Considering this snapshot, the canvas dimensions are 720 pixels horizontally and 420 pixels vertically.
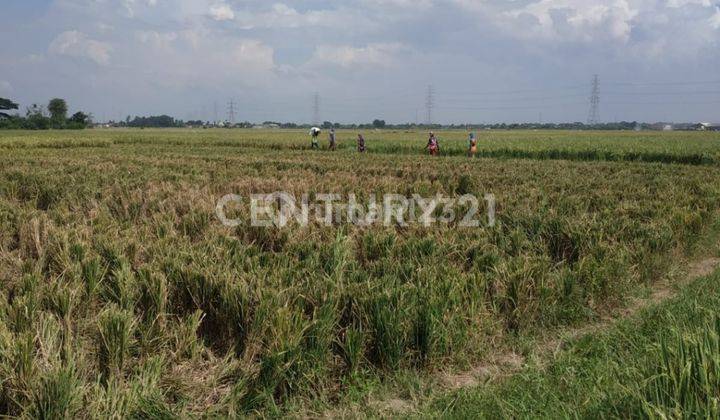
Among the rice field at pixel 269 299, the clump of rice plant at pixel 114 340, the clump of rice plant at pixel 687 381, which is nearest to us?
the clump of rice plant at pixel 687 381

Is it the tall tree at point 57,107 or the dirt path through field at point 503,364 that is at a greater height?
the tall tree at point 57,107

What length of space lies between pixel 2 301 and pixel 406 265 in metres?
3.38

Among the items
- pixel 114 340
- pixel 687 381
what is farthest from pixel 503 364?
pixel 114 340

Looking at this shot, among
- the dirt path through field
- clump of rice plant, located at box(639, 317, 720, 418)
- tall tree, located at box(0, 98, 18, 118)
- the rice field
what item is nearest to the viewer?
clump of rice plant, located at box(639, 317, 720, 418)

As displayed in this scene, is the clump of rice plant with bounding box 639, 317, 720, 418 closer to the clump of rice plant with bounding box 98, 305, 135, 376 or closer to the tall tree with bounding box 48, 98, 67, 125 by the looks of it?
the clump of rice plant with bounding box 98, 305, 135, 376

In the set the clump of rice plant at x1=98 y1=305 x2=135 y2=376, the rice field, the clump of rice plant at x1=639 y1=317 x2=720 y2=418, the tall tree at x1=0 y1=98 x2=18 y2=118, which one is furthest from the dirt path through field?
A: the tall tree at x1=0 y1=98 x2=18 y2=118

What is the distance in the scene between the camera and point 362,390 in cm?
373

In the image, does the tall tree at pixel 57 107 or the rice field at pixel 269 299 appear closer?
the rice field at pixel 269 299

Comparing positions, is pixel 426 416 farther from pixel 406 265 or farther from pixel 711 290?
pixel 711 290

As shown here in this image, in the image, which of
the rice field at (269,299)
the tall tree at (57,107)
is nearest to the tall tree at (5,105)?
the tall tree at (57,107)

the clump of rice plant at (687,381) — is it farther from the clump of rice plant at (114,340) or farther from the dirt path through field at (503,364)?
the clump of rice plant at (114,340)

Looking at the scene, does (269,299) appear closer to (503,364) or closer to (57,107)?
(503,364)

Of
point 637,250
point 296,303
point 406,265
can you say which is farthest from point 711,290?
point 296,303

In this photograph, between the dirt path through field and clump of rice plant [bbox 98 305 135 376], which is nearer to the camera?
clump of rice plant [bbox 98 305 135 376]
